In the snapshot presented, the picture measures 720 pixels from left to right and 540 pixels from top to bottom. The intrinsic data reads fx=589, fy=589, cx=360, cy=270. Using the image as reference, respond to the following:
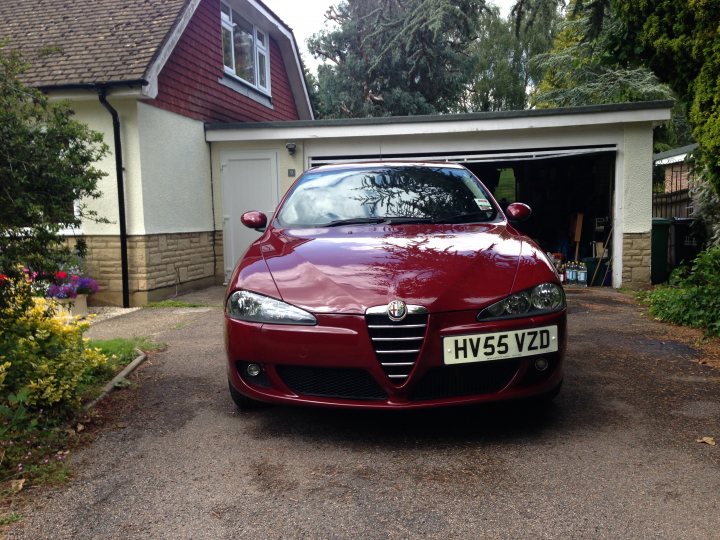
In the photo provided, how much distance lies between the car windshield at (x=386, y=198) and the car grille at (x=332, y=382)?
131cm

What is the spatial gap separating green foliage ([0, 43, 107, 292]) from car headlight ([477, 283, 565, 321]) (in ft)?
8.22

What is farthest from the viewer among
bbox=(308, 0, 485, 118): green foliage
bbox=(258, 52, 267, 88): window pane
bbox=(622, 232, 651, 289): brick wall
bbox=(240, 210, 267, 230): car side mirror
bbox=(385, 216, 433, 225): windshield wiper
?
bbox=(308, 0, 485, 118): green foliage

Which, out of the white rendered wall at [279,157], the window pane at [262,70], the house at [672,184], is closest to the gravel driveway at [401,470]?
the white rendered wall at [279,157]

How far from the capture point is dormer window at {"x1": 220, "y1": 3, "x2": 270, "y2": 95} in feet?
40.2

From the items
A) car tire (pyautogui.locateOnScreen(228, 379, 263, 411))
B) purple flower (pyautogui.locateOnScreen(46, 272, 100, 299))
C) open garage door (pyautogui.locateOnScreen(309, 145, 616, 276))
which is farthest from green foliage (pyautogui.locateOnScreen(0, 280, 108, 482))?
open garage door (pyautogui.locateOnScreen(309, 145, 616, 276))

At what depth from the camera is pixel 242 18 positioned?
42.9ft

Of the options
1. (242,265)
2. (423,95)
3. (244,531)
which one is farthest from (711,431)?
(423,95)

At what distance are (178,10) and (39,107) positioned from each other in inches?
273

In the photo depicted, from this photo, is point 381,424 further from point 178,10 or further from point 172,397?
point 178,10

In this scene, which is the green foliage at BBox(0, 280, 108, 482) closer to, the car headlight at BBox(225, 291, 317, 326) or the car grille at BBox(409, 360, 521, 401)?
the car headlight at BBox(225, 291, 317, 326)

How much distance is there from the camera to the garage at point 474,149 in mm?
9945

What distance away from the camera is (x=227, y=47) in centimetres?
1233

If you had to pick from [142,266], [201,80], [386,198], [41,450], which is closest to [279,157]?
[201,80]

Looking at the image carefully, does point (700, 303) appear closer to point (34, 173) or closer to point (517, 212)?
point (517, 212)
